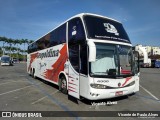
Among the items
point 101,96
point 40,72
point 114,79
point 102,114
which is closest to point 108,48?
point 114,79

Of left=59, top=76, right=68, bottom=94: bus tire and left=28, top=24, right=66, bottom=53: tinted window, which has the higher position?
left=28, top=24, right=66, bottom=53: tinted window

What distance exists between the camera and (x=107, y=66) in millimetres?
8547

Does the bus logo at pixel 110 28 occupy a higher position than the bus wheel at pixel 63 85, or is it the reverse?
the bus logo at pixel 110 28

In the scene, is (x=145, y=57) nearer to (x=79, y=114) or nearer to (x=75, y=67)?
(x=75, y=67)

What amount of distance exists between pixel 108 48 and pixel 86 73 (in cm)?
144

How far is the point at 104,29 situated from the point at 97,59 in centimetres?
143

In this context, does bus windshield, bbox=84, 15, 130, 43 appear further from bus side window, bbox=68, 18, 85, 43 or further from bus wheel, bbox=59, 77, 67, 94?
bus wheel, bbox=59, 77, 67, 94

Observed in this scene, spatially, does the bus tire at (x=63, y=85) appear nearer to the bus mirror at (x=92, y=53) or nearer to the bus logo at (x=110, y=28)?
the bus logo at (x=110, y=28)

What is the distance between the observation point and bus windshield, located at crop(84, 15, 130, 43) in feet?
→ 27.6

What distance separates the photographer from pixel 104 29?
889 centimetres

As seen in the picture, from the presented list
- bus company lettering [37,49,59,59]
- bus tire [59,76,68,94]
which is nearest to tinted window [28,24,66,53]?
bus company lettering [37,49,59,59]

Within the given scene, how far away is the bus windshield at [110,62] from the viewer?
26.8 feet

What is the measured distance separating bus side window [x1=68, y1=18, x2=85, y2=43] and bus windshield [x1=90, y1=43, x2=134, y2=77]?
36.5 inches

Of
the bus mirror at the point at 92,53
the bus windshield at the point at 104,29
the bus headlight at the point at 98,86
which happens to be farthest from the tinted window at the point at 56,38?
the bus headlight at the point at 98,86
